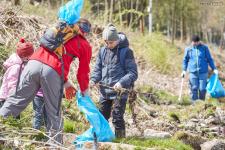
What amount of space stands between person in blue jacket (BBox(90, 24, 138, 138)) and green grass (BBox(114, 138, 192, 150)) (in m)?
0.34

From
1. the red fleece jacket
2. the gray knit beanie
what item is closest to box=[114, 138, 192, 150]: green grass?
the red fleece jacket

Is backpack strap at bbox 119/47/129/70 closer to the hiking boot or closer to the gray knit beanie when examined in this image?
the gray knit beanie

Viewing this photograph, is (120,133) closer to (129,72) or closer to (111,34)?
(129,72)

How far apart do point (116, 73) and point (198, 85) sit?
5379 millimetres

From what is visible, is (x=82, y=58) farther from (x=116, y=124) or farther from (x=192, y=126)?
(x=192, y=126)

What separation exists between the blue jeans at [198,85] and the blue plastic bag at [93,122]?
5.62m

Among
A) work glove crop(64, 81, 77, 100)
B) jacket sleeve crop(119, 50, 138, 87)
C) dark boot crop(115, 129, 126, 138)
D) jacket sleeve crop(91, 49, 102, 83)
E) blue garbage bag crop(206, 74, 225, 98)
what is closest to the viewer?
work glove crop(64, 81, 77, 100)

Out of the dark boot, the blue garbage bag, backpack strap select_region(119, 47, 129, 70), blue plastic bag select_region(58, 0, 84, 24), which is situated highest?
blue plastic bag select_region(58, 0, 84, 24)

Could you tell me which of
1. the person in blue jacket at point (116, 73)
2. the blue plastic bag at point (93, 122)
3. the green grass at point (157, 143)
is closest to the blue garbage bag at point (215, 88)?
the green grass at point (157, 143)

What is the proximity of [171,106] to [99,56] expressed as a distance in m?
4.72

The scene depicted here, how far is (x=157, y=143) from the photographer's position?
6625mm

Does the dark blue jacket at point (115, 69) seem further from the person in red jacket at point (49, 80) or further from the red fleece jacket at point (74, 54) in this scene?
the person in red jacket at point (49, 80)

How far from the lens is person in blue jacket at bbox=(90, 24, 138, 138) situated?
6746 mm

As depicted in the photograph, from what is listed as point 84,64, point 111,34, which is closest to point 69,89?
point 84,64
